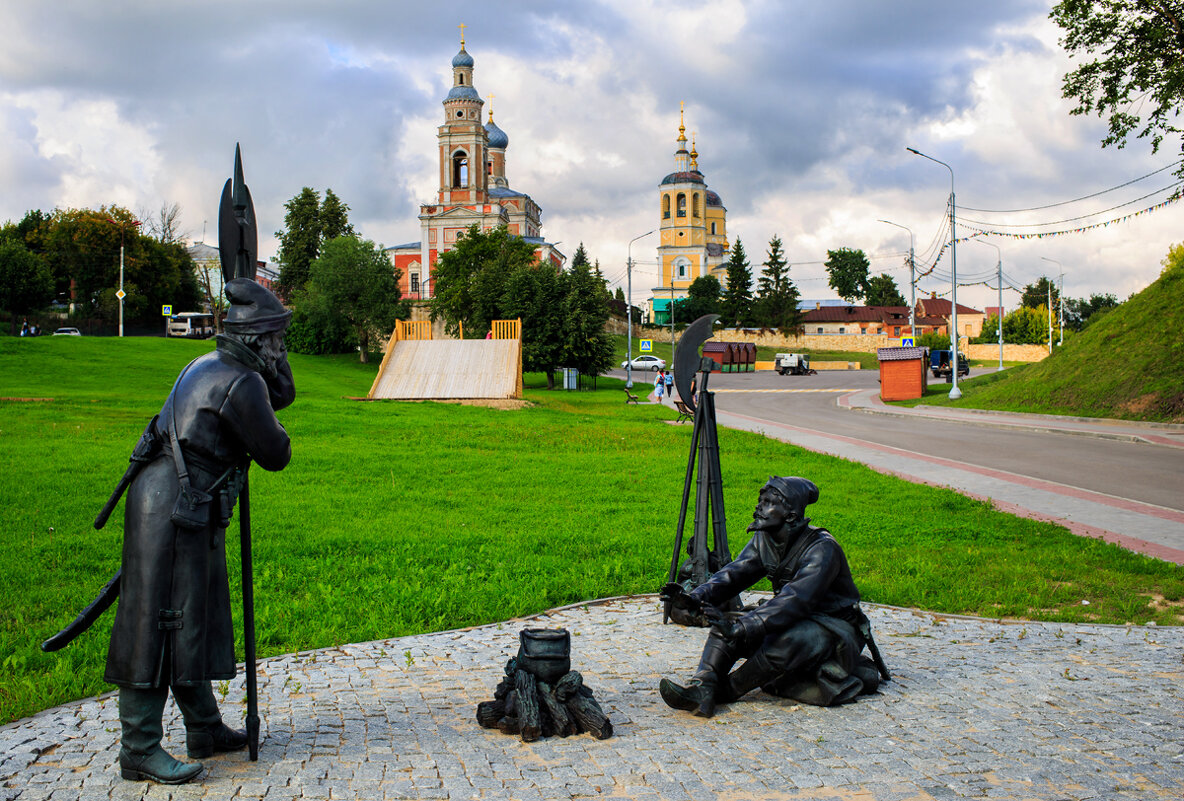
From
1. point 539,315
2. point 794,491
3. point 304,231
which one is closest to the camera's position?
point 794,491

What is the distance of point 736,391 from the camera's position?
4581cm

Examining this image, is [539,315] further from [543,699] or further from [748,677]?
[543,699]

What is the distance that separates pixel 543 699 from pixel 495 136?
9957 centimetres

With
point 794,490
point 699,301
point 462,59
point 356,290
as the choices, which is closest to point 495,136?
point 462,59

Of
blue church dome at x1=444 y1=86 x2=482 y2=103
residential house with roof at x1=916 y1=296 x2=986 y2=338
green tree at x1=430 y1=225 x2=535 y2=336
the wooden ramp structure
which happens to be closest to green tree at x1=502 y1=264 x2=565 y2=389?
green tree at x1=430 y1=225 x2=535 y2=336

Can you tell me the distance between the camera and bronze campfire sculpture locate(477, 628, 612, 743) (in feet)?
14.7

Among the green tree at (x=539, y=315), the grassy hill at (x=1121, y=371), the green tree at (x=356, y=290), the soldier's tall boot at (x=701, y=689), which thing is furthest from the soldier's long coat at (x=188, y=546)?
the green tree at (x=356, y=290)

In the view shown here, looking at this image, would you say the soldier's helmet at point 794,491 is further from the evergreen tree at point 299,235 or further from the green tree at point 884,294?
the green tree at point 884,294

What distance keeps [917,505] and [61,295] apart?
220 feet

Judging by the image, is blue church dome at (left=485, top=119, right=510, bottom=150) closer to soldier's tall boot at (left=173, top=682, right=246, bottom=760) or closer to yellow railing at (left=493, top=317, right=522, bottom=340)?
yellow railing at (left=493, top=317, right=522, bottom=340)

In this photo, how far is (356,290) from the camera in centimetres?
5609

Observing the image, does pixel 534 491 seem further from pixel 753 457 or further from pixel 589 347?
pixel 589 347

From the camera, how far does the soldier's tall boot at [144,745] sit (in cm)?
382

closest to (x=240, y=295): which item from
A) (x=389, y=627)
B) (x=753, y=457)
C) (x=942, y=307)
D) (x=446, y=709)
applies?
(x=446, y=709)
